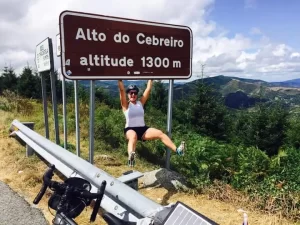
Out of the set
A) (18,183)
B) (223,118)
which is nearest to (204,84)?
(223,118)

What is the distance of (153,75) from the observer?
4957 mm

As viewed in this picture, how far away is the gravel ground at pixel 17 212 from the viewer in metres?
3.63

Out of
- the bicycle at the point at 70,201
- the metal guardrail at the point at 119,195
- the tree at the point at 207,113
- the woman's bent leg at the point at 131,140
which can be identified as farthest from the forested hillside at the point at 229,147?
the bicycle at the point at 70,201

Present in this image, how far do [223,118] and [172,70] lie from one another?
633 inches

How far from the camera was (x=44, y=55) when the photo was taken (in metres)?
6.75

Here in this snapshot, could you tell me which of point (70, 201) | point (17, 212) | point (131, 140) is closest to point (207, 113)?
point (131, 140)

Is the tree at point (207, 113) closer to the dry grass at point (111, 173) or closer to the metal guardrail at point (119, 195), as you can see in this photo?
the dry grass at point (111, 173)

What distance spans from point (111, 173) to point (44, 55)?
3066 mm

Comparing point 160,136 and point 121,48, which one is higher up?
point 121,48

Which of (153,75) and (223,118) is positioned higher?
(153,75)

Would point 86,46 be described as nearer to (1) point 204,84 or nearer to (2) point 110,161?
(2) point 110,161

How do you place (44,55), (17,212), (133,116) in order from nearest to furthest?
(17,212) < (133,116) < (44,55)

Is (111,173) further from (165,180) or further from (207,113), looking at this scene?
(207,113)

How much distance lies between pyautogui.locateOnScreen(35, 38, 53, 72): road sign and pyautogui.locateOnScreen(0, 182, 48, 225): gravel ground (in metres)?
2.92
